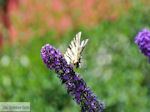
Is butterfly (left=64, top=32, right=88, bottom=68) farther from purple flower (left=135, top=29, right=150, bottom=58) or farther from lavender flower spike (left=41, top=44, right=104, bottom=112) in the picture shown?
purple flower (left=135, top=29, right=150, bottom=58)

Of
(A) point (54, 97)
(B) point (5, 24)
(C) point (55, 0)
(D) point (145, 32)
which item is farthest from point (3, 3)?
(D) point (145, 32)

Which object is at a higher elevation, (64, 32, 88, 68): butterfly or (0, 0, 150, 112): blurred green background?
(0, 0, 150, 112): blurred green background

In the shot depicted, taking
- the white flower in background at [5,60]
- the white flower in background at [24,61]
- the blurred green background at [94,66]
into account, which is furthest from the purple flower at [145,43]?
the white flower in background at [5,60]

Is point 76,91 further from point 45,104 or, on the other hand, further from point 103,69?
point 103,69

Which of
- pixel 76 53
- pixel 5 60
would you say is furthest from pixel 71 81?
pixel 5 60

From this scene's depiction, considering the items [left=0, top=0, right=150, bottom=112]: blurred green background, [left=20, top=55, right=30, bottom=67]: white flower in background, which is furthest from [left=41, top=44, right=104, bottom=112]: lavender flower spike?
[left=20, top=55, right=30, bottom=67]: white flower in background

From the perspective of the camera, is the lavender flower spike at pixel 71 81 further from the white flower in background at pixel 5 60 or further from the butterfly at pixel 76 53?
the white flower in background at pixel 5 60
